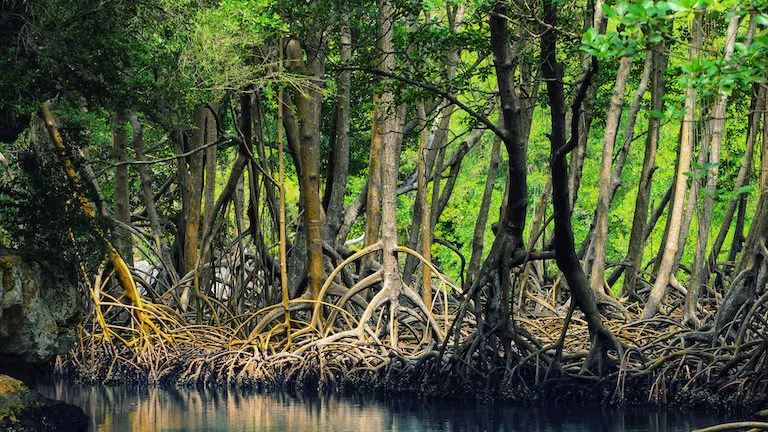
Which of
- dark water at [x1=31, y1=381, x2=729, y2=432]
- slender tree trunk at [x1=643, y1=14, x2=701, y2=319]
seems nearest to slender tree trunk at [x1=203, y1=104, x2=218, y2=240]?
dark water at [x1=31, y1=381, x2=729, y2=432]

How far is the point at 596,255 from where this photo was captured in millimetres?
16359

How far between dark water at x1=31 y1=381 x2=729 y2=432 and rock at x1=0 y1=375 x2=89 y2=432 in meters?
0.45

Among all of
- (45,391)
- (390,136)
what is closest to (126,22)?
(390,136)

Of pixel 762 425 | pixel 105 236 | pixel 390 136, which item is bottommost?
pixel 762 425

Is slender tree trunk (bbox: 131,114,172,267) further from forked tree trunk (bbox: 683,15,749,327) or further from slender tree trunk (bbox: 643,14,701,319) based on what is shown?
forked tree trunk (bbox: 683,15,749,327)

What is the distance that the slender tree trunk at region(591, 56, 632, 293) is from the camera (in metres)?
15.7

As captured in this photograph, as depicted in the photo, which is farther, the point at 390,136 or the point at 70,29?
the point at 390,136

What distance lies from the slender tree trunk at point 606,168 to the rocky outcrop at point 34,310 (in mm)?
6979

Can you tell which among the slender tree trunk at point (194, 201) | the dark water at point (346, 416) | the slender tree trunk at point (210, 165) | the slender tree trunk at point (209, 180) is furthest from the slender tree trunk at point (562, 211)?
the slender tree trunk at point (194, 201)

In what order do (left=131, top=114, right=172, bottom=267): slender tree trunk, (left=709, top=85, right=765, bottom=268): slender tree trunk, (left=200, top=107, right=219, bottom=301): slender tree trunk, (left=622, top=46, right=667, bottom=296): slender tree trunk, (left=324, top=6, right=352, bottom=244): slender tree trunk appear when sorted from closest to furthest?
(left=709, top=85, right=765, bottom=268): slender tree trunk → (left=324, top=6, right=352, bottom=244): slender tree trunk → (left=622, top=46, right=667, bottom=296): slender tree trunk → (left=200, top=107, right=219, bottom=301): slender tree trunk → (left=131, top=114, right=172, bottom=267): slender tree trunk

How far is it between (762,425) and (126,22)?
753 cm

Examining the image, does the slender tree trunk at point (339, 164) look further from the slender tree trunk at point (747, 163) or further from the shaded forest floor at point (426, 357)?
the slender tree trunk at point (747, 163)

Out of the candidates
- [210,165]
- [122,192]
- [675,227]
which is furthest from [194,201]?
[675,227]

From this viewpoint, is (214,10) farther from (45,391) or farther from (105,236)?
(45,391)
